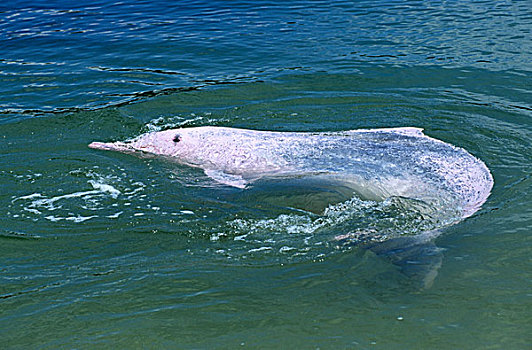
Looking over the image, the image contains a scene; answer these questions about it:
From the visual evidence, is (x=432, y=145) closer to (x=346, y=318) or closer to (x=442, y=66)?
(x=346, y=318)

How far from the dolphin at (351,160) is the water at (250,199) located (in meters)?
0.21

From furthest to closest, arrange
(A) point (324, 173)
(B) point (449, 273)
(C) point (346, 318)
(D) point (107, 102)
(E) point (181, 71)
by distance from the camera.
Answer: (E) point (181, 71) → (D) point (107, 102) → (A) point (324, 173) → (B) point (449, 273) → (C) point (346, 318)

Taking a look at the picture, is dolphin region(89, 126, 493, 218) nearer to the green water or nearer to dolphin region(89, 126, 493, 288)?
dolphin region(89, 126, 493, 288)

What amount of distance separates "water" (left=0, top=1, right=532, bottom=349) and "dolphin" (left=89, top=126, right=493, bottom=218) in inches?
8.1

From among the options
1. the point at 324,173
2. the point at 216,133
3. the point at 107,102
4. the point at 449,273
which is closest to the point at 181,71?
the point at 107,102

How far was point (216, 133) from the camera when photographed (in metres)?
7.96

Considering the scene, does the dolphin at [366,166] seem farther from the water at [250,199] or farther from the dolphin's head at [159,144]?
the water at [250,199]

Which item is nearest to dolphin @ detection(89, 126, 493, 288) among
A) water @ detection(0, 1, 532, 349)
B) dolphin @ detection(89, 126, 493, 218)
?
dolphin @ detection(89, 126, 493, 218)

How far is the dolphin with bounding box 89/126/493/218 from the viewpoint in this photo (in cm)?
660

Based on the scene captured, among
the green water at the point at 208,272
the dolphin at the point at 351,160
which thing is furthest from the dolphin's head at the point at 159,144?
the green water at the point at 208,272

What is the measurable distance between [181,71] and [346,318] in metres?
8.25

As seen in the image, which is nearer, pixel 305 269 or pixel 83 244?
pixel 305 269

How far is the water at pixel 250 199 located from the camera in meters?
4.83

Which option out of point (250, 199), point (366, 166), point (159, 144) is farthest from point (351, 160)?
point (159, 144)
